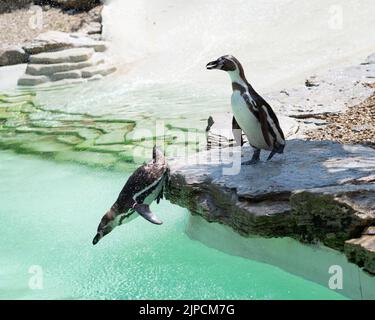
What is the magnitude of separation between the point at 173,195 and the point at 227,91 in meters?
4.02

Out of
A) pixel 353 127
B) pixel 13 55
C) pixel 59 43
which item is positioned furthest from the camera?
pixel 13 55

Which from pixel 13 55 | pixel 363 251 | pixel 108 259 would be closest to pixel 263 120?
pixel 363 251

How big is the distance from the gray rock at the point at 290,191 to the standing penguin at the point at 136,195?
4.1 inches

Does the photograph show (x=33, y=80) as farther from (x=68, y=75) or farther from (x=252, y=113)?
(x=252, y=113)

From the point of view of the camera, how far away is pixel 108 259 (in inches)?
162

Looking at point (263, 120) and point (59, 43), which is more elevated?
point (263, 120)

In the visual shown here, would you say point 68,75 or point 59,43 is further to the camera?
point 59,43

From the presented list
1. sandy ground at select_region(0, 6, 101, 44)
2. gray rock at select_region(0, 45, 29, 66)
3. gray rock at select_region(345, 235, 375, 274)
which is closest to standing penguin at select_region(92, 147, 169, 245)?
gray rock at select_region(345, 235, 375, 274)

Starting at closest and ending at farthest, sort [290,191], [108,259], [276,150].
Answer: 1. [290,191]
2. [276,150]
3. [108,259]

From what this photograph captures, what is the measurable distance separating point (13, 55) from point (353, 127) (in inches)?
268

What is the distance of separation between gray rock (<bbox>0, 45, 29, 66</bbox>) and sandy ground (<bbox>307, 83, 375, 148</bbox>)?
247 inches

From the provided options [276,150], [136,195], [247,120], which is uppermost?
[247,120]

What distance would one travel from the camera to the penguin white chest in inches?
151

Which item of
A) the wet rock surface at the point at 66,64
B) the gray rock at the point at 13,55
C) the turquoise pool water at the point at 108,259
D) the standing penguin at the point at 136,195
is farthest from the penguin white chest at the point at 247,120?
the gray rock at the point at 13,55
